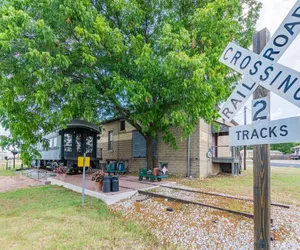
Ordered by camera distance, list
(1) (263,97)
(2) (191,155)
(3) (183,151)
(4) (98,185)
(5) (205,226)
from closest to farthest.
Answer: (1) (263,97), (5) (205,226), (4) (98,185), (2) (191,155), (3) (183,151)

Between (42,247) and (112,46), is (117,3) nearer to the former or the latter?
(112,46)

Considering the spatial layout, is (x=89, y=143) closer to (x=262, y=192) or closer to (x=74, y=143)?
(x=74, y=143)

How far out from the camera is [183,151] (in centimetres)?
1230

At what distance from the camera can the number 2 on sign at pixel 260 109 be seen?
204cm

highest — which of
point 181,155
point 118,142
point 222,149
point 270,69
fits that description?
point 270,69

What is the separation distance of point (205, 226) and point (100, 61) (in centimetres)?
630

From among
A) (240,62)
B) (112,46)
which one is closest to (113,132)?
(112,46)

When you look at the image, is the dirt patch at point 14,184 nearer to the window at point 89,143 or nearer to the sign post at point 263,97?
the window at point 89,143

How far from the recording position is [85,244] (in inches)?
→ 147

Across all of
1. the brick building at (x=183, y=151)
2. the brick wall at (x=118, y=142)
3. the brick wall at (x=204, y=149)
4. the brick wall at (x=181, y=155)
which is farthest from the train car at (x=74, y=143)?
the brick wall at (x=204, y=149)

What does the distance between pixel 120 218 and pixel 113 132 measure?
43.8 ft

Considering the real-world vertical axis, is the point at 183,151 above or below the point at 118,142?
below

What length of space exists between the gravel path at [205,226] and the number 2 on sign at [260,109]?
2574 mm

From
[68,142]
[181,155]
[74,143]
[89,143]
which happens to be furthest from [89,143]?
[181,155]
